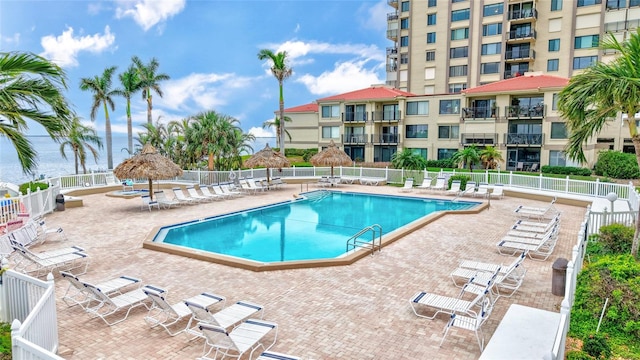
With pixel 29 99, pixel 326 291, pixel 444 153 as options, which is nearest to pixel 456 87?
pixel 444 153

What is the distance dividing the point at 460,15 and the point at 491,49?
16.4 ft

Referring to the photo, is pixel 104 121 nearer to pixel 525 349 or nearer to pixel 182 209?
pixel 182 209

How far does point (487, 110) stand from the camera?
35625 millimetres

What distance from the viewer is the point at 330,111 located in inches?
1687

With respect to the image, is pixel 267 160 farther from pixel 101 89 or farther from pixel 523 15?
pixel 523 15

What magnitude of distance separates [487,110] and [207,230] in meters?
29.0

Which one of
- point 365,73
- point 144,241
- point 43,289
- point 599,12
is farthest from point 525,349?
point 365,73

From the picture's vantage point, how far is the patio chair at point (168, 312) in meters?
6.41

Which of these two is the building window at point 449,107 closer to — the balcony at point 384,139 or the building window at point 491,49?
the balcony at point 384,139

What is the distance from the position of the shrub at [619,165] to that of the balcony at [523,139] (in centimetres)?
567

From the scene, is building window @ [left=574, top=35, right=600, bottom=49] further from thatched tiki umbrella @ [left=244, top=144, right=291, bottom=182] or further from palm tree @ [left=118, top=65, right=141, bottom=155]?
palm tree @ [left=118, top=65, right=141, bottom=155]

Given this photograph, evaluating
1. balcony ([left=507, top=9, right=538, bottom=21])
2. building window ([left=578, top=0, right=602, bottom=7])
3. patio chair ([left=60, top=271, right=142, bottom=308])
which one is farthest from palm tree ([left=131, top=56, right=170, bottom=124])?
building window ([left=578, top=0, right=602, bottom=7])

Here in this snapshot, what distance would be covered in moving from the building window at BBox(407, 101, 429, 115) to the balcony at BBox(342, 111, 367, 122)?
14.4 feet

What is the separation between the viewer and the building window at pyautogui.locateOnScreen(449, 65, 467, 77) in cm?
4447
